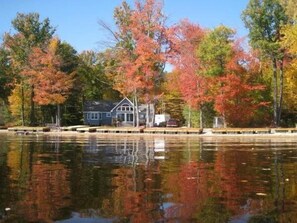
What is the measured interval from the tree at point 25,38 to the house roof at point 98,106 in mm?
11834

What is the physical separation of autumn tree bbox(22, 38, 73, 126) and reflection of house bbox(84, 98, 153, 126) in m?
14.2

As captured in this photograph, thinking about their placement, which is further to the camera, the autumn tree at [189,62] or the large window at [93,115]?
the large window at [93,115]

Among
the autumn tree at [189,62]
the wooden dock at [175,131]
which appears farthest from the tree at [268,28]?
the wooden dock at [175,131]

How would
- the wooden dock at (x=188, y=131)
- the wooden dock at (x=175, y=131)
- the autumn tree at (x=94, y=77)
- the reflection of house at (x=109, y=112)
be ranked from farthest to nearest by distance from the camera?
1. the autumn tree at (x=94, y=77)
2. the reflection of house at (x=109, y=112)
3. the wooden dock at (x=175, y=131)
4. the wooden dock at (x=188, y=131)

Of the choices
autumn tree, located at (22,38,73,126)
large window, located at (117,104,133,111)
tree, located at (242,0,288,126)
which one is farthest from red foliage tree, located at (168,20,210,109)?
large window, located at (117,104,133,111)

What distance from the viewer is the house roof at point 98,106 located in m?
84.2

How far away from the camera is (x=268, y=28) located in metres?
57.1

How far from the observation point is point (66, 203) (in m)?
8.78

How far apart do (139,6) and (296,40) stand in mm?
28318

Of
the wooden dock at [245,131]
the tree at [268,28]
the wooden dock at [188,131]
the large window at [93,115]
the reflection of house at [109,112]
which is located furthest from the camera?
the large window at [93,115]

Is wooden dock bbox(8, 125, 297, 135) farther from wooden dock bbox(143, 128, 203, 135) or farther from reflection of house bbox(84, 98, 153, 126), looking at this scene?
reflection of house bbox(84, 98, 153, 126)

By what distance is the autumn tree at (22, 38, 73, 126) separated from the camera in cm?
6844

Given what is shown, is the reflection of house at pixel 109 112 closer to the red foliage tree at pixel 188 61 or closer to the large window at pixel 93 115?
the large window at pixel 93 115

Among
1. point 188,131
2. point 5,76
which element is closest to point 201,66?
point 188,131
